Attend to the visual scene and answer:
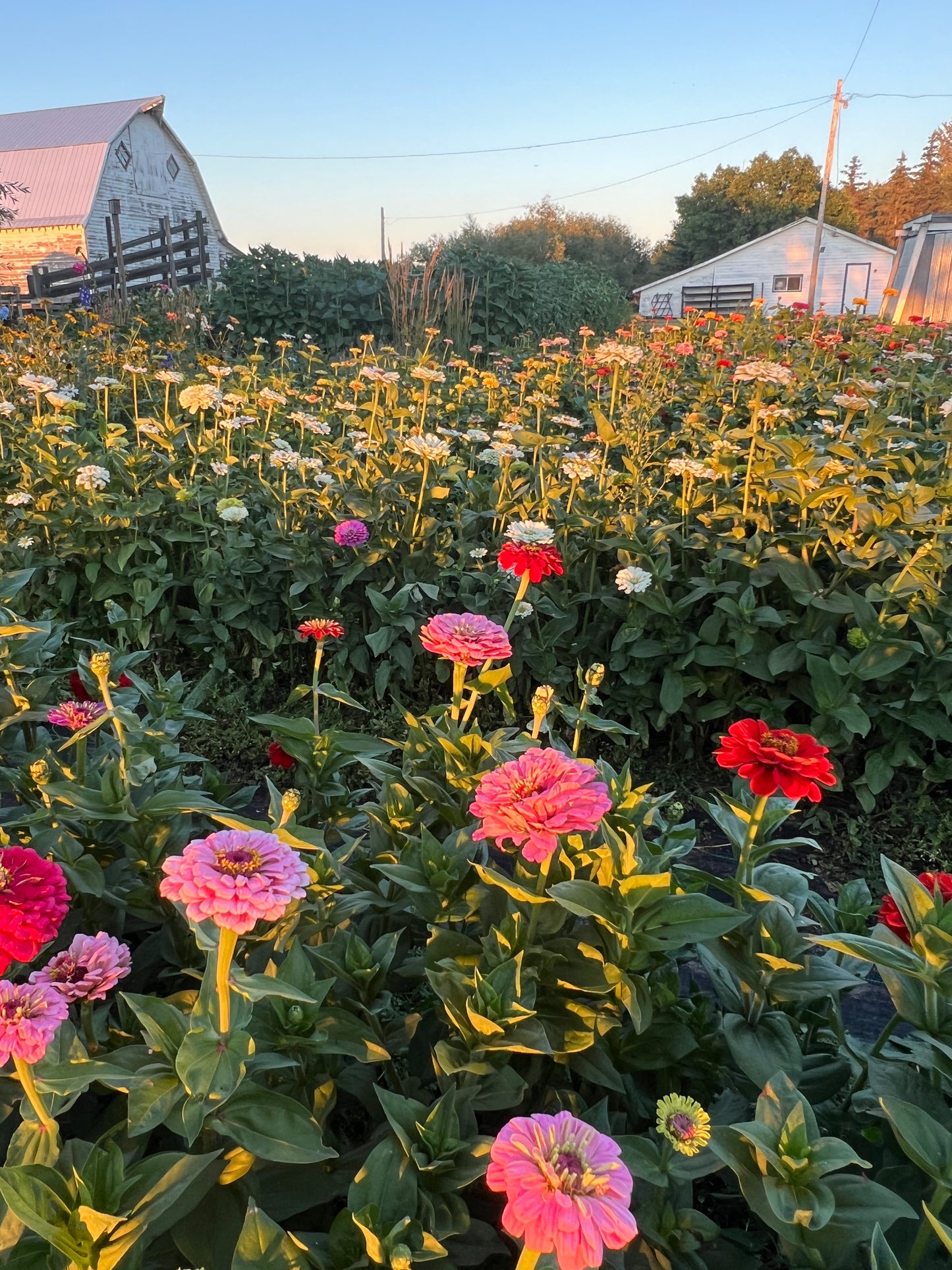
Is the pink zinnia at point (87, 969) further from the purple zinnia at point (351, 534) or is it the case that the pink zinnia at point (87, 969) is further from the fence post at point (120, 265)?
the fence post at point (120, 265)

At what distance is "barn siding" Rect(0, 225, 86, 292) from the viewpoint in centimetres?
2083

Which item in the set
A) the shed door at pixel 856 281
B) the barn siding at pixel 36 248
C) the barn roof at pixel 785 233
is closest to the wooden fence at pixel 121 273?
the barn siding at pixel 36 248

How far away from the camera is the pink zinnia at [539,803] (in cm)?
90

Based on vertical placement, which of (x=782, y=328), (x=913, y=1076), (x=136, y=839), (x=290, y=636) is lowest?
(x=290, y=636)

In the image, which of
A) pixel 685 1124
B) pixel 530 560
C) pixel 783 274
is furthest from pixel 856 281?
pixel 685 1124

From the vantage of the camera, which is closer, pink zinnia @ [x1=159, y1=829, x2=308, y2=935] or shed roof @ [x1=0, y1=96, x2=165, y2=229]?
pink zinnia @ [x1=159, y1=829, x2=308, y2=935]

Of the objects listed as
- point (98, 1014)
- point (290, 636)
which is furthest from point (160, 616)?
point (98, 1014)

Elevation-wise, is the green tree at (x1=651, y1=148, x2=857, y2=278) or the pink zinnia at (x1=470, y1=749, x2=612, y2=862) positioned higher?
the green tree at (x1=651, y1=148, x2=857, y2=278)

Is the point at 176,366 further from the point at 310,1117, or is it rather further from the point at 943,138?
the point at 943,138

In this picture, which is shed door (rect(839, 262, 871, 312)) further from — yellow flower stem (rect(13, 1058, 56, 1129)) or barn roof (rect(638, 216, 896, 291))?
yellow flower stem (rect(13, 1058, 56, 1129))

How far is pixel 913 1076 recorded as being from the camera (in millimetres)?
1002

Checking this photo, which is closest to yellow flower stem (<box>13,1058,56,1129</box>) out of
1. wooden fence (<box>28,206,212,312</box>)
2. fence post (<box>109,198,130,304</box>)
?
fence post (<box>109,198,130,304</box>)

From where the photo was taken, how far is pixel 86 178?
21.5 meters

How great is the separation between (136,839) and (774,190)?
183 feet
